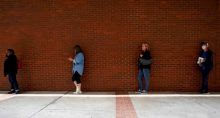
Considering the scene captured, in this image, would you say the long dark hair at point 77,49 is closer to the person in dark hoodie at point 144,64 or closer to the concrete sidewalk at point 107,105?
the concrete sidewalk at point 107,105

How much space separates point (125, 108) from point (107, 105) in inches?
24.2

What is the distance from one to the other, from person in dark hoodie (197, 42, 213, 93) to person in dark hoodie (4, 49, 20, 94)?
5.62 metres

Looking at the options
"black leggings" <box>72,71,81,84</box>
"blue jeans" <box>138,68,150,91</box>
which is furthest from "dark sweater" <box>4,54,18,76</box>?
"blue jeans" <box>138,68,150,91</box>

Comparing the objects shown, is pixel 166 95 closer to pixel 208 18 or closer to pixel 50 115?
pixel 208 18

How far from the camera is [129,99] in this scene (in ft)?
36.6

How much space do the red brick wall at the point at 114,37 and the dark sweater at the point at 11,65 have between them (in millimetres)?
506

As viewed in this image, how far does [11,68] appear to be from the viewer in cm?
1260

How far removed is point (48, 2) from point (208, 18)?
4.98m

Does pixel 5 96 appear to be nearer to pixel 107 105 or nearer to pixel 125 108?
pixel 107 105

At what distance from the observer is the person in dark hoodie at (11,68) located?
12.6 m

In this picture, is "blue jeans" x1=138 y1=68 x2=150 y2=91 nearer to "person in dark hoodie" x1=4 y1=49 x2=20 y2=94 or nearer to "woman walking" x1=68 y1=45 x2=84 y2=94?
"woman walking" x1=68 y1=45 x2=84 y2=94

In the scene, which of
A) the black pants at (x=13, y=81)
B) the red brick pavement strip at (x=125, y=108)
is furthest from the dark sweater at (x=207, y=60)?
the black pants at (x=13, y=81)

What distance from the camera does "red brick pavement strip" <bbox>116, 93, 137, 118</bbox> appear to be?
28.3 ft

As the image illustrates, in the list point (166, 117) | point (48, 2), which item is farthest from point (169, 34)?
point (166, 117)
